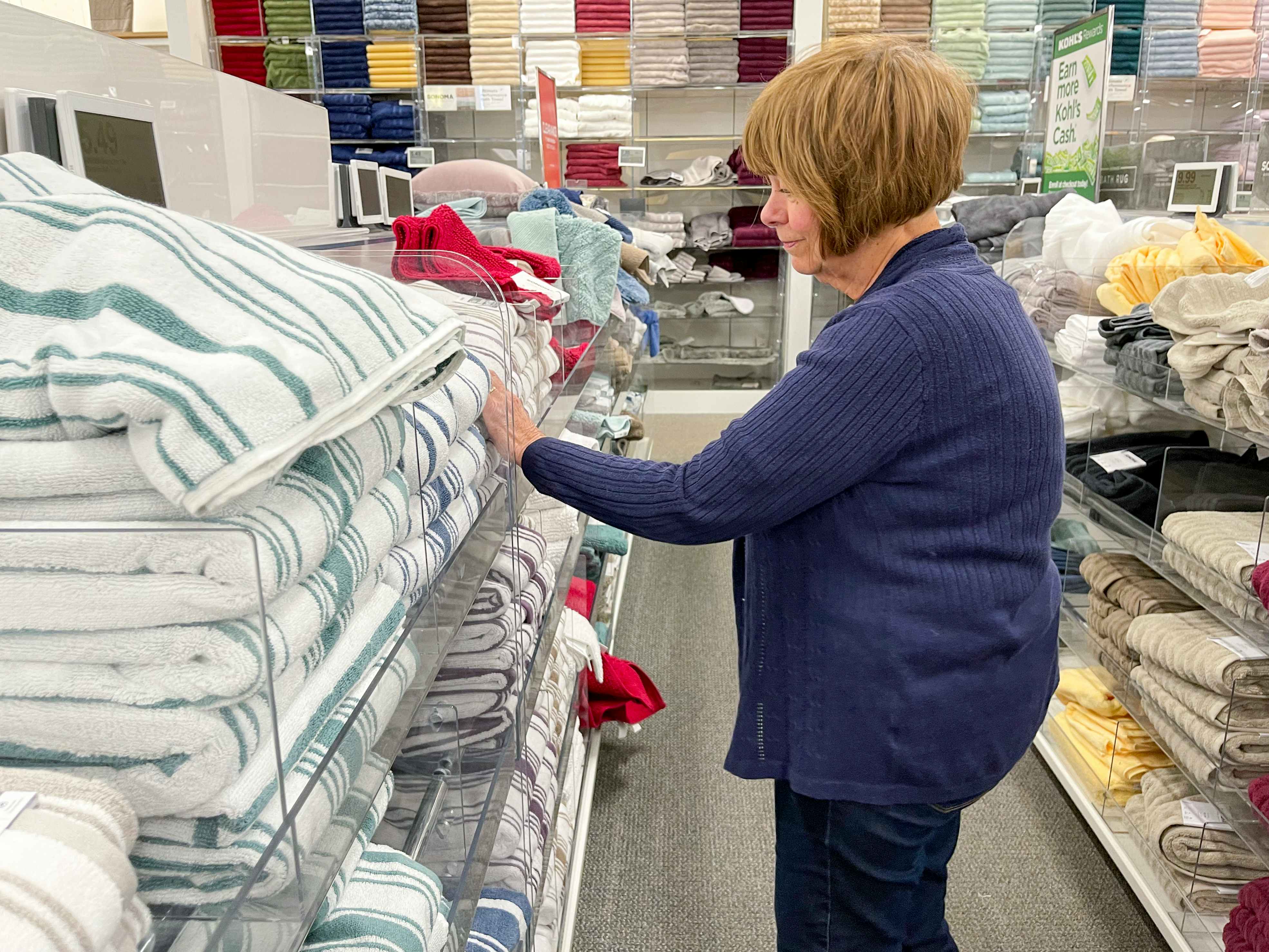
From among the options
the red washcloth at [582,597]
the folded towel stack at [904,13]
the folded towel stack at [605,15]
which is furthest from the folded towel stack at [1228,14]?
the red washcloth at [582,597]

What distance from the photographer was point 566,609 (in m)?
2.37

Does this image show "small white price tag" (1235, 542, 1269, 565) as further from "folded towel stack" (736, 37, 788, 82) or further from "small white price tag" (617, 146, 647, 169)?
"folded towel stack" (736, 37, 788, 82)

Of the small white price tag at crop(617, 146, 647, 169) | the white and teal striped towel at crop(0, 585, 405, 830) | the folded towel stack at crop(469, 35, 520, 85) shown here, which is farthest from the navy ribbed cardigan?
the folded towel stack at crop(469, 35, 520, 85)

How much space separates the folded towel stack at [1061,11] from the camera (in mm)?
6250

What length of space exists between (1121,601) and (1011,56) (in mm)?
5076

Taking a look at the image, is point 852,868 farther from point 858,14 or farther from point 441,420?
point 858,14

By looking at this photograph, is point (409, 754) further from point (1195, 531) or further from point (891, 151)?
point (1195, 531)

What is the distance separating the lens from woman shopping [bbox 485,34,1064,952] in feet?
3.87

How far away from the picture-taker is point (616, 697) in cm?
267

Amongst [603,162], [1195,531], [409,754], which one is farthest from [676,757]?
[603,162]

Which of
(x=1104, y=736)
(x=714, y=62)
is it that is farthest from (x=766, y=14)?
(x=1104, y=736)

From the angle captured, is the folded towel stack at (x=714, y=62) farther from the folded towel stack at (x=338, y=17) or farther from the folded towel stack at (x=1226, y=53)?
the folded towel stack at (x=1226, y=53)

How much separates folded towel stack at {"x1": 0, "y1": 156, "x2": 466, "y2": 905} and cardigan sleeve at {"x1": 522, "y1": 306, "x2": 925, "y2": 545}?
2.12ft

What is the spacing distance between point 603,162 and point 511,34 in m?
0.99
